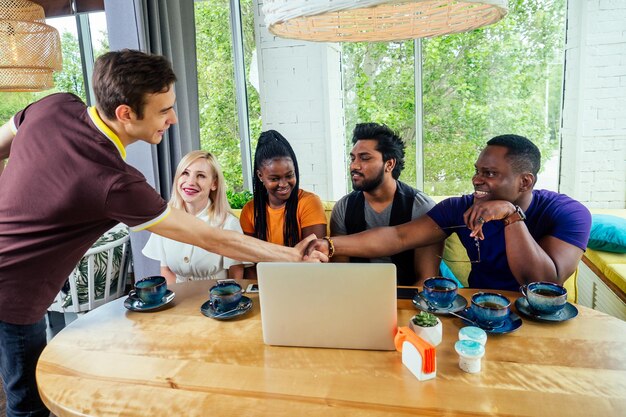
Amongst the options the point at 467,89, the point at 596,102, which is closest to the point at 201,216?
the point at 467,89

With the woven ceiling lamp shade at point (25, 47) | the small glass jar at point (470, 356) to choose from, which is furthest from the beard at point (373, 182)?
the woven ceiling lamp shade at point (25, 47)

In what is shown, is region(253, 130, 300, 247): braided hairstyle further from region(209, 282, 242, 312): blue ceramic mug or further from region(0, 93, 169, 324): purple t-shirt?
region(0, 93, 169, 324): purple t-shirt

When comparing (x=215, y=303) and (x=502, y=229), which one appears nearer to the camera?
(x=215, y=303)

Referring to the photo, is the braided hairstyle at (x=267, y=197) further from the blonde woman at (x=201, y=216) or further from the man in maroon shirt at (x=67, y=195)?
the man in maroon shirt at (x=67, y=195)

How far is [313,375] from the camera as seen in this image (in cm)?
107

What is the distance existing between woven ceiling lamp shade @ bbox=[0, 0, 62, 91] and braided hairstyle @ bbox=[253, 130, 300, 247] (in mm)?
970

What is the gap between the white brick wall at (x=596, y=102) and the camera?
3.04 meters

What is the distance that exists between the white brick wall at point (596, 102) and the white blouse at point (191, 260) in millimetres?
2439

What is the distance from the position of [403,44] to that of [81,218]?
2.85 meters

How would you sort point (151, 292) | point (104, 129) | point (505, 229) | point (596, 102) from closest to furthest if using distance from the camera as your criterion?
1. point (104, 129)
2. point (151, 292)
3. point (505, 229)
4. point (596, 102)

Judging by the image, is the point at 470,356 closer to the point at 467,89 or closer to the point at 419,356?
the point at 419,356

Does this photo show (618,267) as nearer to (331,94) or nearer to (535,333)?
(535,333)

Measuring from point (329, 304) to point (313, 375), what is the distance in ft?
0.55

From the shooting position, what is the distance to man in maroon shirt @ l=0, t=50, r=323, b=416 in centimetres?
128
